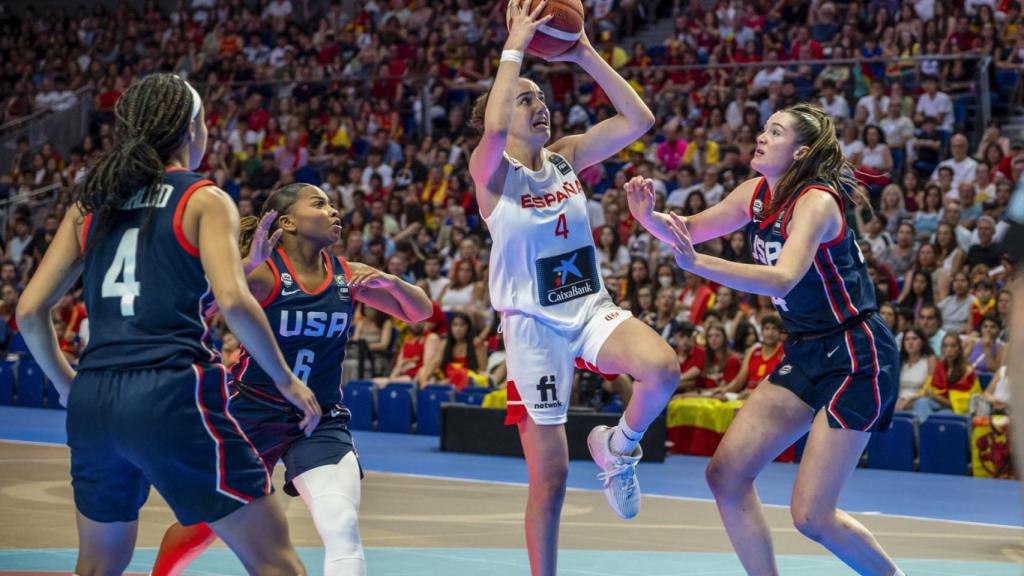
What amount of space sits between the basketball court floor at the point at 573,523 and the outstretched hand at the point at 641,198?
2.54 meters

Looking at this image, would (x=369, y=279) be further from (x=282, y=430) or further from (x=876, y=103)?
(x=876, y=103)

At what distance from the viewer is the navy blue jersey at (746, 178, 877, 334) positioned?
5.45 metres

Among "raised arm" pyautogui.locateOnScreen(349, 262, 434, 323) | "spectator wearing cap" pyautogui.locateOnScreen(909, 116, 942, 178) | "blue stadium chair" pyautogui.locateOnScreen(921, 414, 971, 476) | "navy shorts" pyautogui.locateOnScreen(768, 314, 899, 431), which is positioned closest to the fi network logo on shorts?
"raised arm" pyautogui.locateOnScreen(349, 262, 434, 323)

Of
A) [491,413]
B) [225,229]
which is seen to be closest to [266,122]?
[491,413]

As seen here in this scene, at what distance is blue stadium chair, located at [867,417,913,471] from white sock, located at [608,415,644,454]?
7543 mm

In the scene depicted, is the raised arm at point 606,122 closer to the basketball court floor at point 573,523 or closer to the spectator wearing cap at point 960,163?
the basketball court floor at point 573,523

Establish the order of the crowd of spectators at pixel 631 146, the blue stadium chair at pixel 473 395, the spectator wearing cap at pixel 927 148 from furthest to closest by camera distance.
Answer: the spectator wearing cap at pixel 927 148 → the blue stadium chair at pixel 473 395 → the crowd of spectators at pixel 631 146

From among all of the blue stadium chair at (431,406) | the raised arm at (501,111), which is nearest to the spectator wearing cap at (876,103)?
the blue stadium chair at (431,406)

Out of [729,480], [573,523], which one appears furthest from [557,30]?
[573,523]

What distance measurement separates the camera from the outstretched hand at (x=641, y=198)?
17.4 ft

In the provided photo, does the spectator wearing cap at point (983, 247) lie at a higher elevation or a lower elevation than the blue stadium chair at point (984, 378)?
higher

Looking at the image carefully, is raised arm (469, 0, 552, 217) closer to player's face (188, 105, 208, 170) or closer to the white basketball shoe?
the white basketball shoe

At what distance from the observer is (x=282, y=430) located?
17.1 ft

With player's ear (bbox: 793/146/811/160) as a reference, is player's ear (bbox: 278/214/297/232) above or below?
below
